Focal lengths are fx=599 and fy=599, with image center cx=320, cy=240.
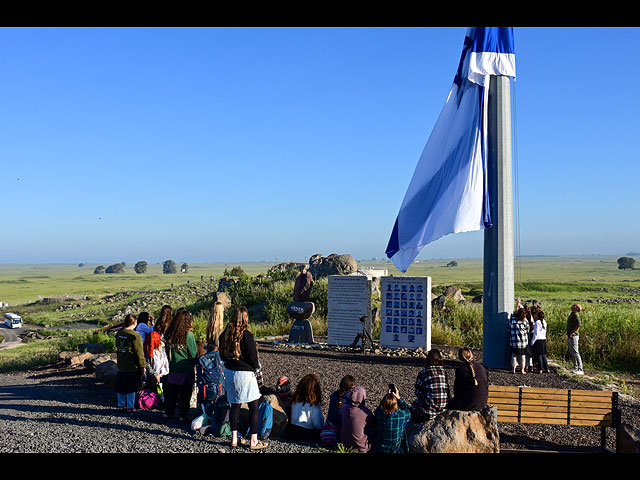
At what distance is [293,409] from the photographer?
24.6 ft

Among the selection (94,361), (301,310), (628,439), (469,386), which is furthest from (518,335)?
(94,361)

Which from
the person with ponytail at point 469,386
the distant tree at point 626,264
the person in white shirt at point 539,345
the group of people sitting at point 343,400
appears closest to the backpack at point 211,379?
the group of people sitting at point 343,400

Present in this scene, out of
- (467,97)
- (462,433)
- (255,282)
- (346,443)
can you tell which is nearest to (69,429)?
(346,443)

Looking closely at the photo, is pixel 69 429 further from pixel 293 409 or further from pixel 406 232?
pixel 406 232

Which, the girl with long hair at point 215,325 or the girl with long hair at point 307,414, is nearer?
the girl with long hair at point 307,414

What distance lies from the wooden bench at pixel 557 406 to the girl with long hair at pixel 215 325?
3.56 meters

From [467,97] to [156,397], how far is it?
8377mm

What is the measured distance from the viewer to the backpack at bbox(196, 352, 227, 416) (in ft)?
25.0

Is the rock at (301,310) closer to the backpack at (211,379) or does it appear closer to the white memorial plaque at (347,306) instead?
the white memorial plaque at (347,306)

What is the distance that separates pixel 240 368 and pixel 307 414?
3.96ft

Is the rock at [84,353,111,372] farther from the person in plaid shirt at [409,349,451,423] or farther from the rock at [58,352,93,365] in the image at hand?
Answer: the person in plaid shirt at [409,349,451,423]

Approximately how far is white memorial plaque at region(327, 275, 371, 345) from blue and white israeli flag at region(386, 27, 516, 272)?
297 centimetres

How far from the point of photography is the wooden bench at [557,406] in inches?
290

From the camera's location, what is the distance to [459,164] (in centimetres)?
1206
